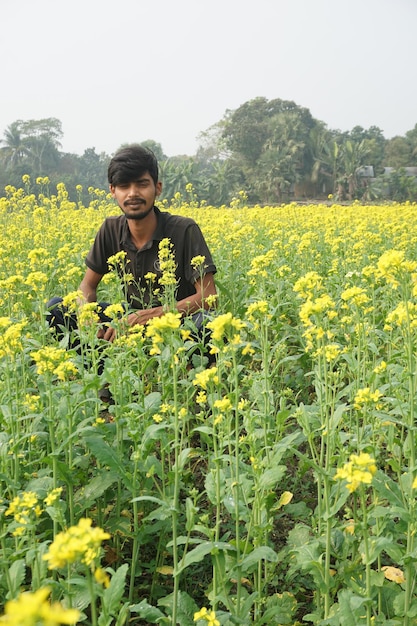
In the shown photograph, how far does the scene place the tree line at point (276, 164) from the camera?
40594mm

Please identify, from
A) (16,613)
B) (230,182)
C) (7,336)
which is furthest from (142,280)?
(230,182)

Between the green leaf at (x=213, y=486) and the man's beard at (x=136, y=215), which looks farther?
the man's beard at (x=136, y=215)

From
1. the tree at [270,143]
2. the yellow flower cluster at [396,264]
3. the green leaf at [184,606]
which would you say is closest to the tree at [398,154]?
the tree at [270,143]

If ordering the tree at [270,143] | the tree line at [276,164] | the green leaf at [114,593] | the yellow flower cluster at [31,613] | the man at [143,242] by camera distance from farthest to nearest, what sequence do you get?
the tree at [270,143]
the tree line at [276,164]
the man at [143,242]
the green leaf at [114,593]
the yellow flower cluster at [31,613]

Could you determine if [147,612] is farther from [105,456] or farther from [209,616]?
[105,456]

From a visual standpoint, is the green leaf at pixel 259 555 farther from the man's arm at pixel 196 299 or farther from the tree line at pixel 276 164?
the tree line at pixel 276 164

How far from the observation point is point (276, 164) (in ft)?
141

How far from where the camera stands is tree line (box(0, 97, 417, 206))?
133ft

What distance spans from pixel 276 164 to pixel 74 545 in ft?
144

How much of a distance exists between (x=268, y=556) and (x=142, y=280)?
3056 millimetres

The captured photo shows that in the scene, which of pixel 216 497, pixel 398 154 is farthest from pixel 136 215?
pixel 398 154

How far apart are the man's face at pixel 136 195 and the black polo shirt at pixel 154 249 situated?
11.0 inches

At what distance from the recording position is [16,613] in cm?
63

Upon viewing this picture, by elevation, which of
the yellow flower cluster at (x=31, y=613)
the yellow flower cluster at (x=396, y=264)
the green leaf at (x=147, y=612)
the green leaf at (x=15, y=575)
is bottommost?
the green leaf at (x=147, y=612)
